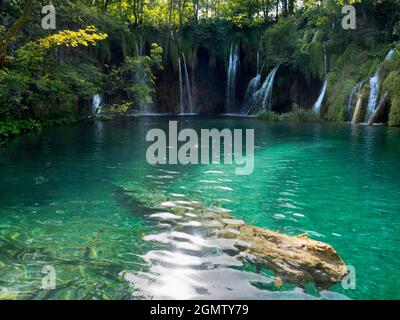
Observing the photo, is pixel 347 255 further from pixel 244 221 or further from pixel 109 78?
pixel 109 78

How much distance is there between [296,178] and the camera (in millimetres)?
8734

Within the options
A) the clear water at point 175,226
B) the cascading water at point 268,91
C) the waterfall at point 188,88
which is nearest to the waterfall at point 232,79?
the waterfall at point 188,88

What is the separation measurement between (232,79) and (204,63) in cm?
332

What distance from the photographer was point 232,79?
3562 centimetres

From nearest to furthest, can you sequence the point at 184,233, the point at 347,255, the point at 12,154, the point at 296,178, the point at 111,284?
the point at 111,284
the point at 347,255
the point at 184,233
the point at 296,178
the point at 12,154

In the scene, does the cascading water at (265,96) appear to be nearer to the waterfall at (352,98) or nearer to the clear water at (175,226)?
the waterfall at (352,98)

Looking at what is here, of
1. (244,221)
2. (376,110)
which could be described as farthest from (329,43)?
(244,221)

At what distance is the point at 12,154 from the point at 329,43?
2346cm

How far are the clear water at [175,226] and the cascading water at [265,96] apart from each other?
1818 cm

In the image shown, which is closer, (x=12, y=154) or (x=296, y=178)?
(x=296, y=178)

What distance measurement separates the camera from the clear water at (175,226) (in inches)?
152

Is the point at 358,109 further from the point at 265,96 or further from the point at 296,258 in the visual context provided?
the point at 296,258

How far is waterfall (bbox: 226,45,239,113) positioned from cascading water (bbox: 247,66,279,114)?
457 cm

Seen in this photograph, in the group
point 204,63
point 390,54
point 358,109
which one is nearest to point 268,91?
point 358,109
